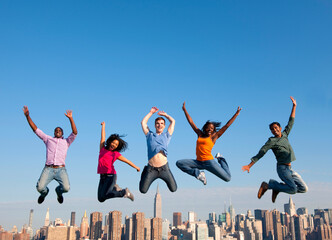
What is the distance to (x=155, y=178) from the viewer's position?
10227 mm

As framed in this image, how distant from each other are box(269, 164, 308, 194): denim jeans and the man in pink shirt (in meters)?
6.40

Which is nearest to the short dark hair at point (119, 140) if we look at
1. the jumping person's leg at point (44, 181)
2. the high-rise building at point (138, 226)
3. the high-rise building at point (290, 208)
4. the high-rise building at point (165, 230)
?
the jumping person's leg at point (44, 181)

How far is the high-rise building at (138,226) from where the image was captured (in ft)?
352

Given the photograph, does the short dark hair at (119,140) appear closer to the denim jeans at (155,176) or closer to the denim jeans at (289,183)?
the denim jeans at (155,176)

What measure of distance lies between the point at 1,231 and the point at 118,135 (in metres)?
141

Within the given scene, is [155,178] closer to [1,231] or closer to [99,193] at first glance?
[99,193]

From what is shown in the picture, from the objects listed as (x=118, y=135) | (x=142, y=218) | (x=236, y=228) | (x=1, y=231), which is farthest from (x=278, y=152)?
(x=236, y=228)

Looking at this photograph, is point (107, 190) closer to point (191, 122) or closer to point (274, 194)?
point (191, 122)

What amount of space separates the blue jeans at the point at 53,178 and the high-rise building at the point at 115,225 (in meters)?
100

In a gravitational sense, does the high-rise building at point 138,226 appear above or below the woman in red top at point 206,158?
below

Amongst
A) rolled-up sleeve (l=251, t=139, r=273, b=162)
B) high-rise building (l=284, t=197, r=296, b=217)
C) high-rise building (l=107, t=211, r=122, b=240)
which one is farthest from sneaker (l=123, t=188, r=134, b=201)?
high-rise building (l=284, t=197, r=296, b=217)

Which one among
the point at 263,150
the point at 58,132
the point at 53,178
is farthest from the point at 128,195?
the point at 263,150

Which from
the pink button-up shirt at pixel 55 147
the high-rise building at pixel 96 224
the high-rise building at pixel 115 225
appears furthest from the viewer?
the high-rise building at pixel 96 224

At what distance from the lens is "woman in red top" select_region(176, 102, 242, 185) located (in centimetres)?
1012
